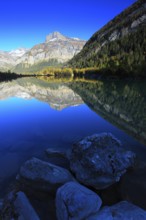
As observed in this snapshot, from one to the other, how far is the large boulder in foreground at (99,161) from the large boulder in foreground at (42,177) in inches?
29.4

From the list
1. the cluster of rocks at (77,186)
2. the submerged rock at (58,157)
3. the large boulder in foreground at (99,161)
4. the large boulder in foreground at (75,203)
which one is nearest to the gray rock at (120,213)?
the cluster of rocks at (77,186)

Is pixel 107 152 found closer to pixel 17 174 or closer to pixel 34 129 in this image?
pixel 17 174

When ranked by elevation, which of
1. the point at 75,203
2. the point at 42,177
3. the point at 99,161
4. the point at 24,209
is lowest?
the point at 24,209

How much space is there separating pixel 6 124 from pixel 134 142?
12361 mm

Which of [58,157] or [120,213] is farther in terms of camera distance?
[58,157]

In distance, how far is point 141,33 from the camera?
497ft

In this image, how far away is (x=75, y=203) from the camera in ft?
19.8

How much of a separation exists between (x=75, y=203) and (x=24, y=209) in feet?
5.60

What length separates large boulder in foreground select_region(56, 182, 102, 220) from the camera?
19.3 ft

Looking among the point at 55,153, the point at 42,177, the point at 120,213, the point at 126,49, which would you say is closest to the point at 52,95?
the point at 55,153

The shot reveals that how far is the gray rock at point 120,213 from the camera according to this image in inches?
218

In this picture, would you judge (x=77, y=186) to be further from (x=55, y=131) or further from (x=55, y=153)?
(x=55, y=131)

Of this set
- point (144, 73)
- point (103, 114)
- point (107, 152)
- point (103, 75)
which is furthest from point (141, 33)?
point (107, 152)

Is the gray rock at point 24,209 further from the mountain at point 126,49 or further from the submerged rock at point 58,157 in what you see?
the mountain at point 126,49
